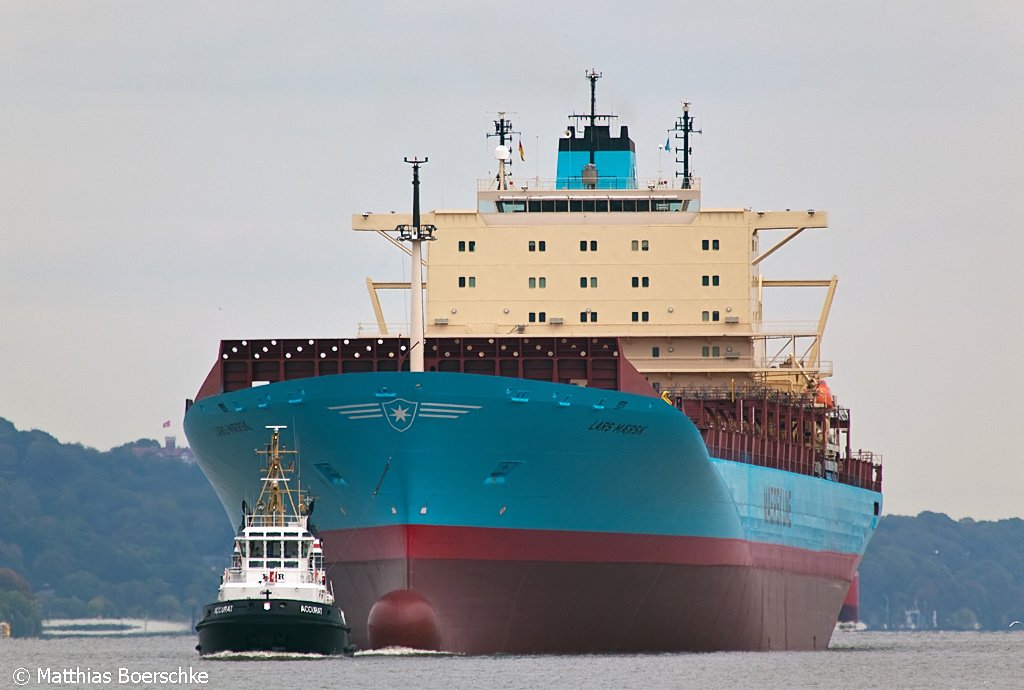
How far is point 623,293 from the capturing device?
63.4 m

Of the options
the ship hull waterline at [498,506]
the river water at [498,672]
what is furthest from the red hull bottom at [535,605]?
the river water at [498,672]

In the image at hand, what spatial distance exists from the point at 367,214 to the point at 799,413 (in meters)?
13.4

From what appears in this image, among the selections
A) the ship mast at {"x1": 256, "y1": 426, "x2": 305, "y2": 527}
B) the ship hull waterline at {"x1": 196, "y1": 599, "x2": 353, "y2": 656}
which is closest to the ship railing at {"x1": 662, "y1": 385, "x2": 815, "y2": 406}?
the ship mast at {"x1": 256, "y1": 426, "x2": 305, "y2": 527}

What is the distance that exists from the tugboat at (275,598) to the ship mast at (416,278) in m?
4.61

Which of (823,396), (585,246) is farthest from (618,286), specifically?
(823,396)

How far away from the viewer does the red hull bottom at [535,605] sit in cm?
4812

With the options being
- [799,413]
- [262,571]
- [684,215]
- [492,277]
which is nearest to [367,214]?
[492,277]

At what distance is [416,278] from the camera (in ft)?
164

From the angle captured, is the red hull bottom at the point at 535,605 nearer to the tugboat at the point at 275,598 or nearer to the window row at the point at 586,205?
the tugboat at the point at 275,598

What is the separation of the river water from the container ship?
1.35 meters

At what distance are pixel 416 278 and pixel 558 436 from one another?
456 cm

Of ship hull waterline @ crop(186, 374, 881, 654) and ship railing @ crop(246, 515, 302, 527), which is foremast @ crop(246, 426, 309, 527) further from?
ship hull waterline @ crop(186, 374, 881, 654)

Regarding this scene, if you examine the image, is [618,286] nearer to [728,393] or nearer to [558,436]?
[728,393]

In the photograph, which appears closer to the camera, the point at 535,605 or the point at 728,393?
the point at 535,605
